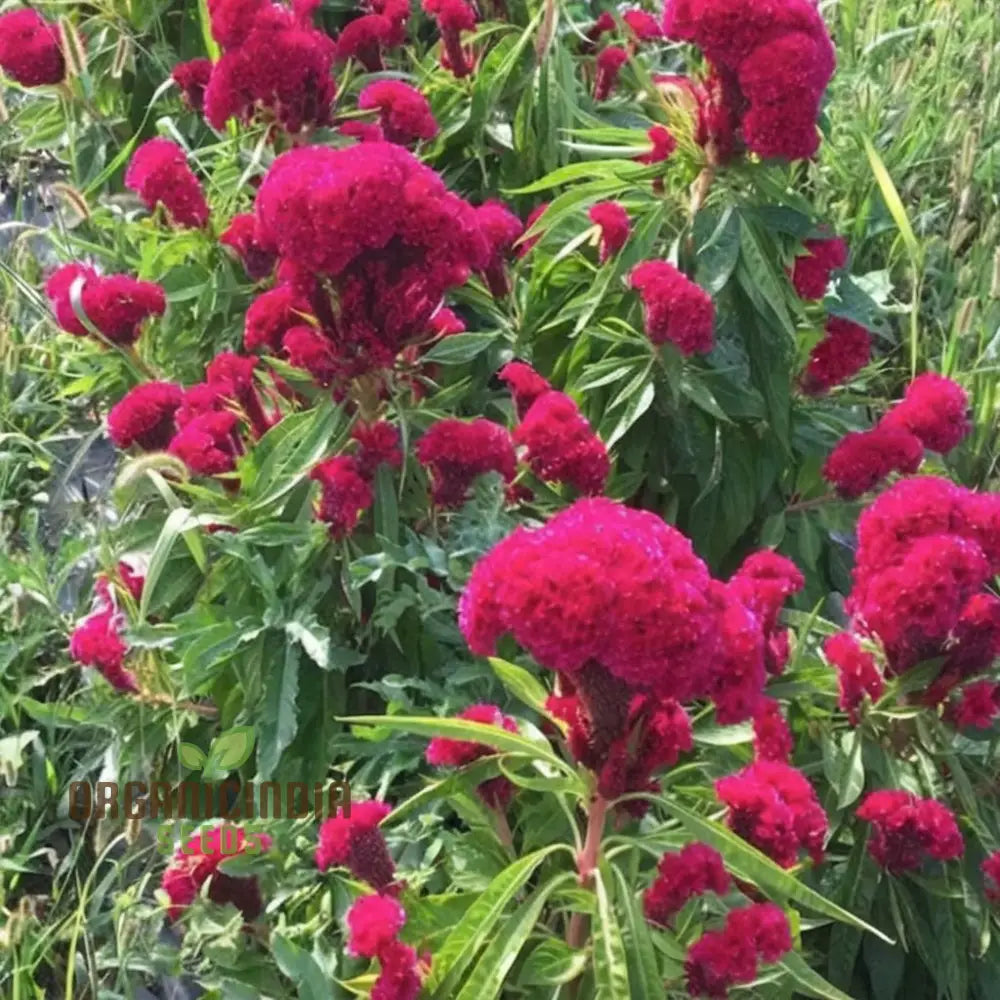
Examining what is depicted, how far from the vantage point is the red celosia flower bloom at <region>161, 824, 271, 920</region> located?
5.08ft

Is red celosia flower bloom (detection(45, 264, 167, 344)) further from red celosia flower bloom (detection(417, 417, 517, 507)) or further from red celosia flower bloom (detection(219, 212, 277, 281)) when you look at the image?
red celosia flower bloom (detection(417, 417, 517, 507))

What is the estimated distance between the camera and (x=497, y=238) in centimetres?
203

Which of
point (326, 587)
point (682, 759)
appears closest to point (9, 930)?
point (326, 587)

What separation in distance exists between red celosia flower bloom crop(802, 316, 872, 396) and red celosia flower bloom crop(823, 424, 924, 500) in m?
0.25

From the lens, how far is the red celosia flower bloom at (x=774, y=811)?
128 cm

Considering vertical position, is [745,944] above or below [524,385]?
below

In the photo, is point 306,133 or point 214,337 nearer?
point 306,133

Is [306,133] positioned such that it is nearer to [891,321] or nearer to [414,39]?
[414,39]

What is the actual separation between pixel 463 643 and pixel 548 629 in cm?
81

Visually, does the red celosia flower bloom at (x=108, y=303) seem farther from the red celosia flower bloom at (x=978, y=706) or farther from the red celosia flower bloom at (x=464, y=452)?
the red celosia flower bloom at (x=978, y=706)

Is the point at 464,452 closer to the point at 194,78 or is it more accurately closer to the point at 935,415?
the point at 935,415

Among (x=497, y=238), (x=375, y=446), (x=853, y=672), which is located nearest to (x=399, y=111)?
(x=497, y=238)

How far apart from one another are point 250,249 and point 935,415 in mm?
1003

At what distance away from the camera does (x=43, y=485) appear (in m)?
2.73
